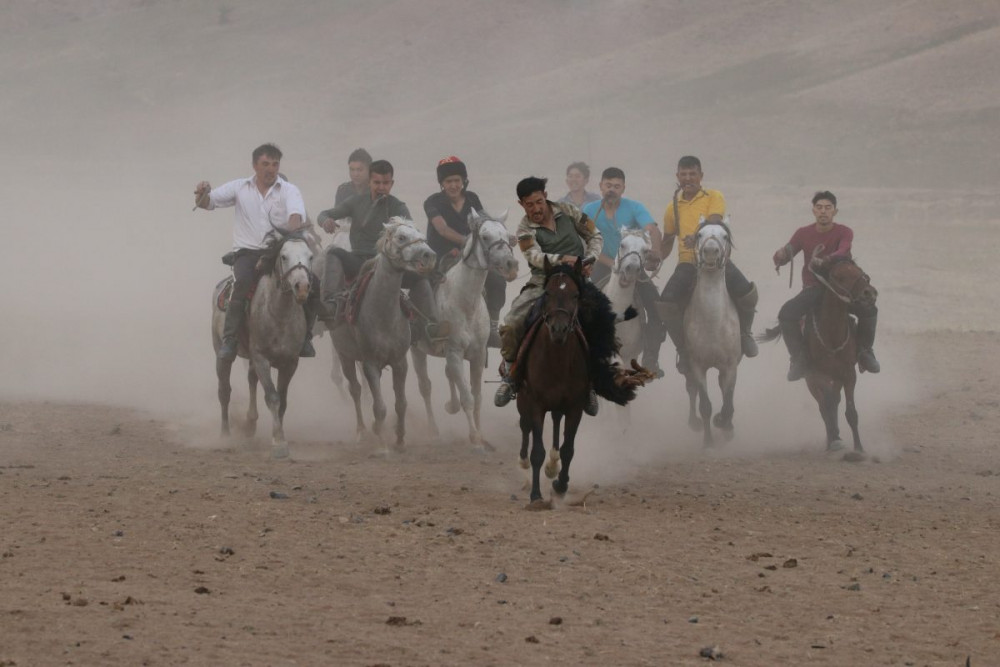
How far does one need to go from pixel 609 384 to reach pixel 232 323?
4625mm

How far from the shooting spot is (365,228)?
1566 cm

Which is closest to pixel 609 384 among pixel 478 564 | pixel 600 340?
pixel 600 340

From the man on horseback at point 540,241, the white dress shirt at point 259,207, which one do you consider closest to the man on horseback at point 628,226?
the white dress shirt at point 259,207

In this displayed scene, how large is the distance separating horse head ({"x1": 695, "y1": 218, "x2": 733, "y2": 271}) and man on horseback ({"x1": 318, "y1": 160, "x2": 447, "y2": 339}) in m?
2.51

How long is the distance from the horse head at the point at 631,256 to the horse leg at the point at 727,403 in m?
1.39

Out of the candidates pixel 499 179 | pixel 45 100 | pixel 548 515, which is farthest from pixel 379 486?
pixel 45 100

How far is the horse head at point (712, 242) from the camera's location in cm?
1479

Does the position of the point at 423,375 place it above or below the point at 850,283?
below

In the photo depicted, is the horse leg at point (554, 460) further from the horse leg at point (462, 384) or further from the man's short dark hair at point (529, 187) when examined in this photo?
the horse leg at point (462, 384)

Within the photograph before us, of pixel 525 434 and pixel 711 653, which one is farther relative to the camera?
pixel 525 434

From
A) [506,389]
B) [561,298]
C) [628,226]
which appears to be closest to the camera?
[561,298]

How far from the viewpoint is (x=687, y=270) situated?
15.6 m

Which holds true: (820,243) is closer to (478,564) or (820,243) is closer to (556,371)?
(556,371)

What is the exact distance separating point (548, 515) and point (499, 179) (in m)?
43.8
